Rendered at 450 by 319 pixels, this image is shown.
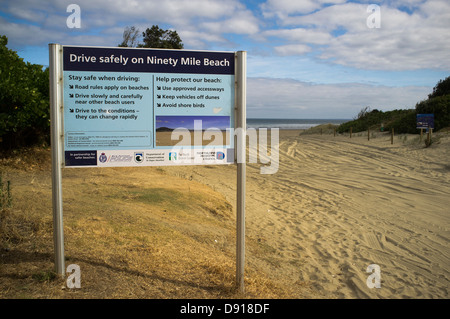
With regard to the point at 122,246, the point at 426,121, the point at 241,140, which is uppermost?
the point at 426,121

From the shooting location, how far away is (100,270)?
4059 mm

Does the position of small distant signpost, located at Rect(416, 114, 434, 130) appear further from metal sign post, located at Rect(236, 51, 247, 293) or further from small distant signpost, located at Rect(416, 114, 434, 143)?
metal sign post, located at Rect(236, 51, 247, 293)

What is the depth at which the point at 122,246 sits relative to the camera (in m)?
4.76

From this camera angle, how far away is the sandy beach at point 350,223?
512 centimetres

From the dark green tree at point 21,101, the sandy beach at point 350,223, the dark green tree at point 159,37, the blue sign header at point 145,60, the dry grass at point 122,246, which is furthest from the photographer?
the dark green tree at point 159,37

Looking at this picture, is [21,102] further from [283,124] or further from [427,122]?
[283,124]

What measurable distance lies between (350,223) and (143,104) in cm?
597

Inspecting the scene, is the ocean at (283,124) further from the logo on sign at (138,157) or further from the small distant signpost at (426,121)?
the logo on sign at (138,157)

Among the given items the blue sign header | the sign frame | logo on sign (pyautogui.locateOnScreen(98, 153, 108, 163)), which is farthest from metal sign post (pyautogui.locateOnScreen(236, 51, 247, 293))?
logo on sign (pyautogui.locateOnScreen(98, 153, 108, 163))

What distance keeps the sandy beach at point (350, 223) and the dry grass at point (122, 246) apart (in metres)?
0.76

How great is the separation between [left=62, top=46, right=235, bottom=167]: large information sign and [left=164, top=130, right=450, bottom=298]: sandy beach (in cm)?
222

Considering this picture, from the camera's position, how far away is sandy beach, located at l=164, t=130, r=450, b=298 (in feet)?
16.8

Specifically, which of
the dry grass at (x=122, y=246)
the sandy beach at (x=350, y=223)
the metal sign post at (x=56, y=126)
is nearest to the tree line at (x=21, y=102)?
the dry grass at (x=122, y=246)

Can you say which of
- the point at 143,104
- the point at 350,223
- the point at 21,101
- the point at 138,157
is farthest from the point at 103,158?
the point at 21,101
